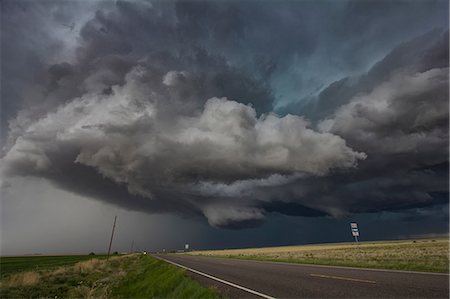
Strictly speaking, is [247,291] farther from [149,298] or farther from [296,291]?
[149,298]

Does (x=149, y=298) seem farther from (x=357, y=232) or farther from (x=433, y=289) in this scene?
(x=357, y=232)

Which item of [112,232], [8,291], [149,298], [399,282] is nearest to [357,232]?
[399,282]

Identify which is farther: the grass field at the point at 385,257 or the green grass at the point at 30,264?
the green grass at the point at 30,264

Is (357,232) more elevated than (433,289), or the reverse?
(357,232)

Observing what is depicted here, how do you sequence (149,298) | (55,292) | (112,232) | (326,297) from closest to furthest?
(326,297)
(149,298)
(55,292)
(112,232)

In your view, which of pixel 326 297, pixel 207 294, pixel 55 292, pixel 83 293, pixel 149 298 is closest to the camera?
pixel 326 297

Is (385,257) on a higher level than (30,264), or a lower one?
lower

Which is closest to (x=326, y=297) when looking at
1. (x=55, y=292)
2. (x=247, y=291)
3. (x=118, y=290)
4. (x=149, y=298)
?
(x=247, y=291)

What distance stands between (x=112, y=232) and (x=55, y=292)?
51726 mm

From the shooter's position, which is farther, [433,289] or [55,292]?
[55,292]

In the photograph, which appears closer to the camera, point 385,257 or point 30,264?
point 385,257

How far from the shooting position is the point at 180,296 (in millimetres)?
11367

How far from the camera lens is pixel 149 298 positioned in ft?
44.0

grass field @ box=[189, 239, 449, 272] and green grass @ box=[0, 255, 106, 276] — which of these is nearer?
grass field @ box=[189, 239, 449, 272]
